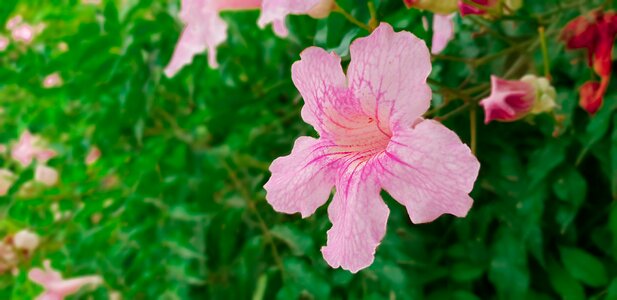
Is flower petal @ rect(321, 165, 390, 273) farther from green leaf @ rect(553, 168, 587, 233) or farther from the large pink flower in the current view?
green leaf @ rect(553, 168, 587, 233)

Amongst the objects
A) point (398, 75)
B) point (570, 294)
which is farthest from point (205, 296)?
point (398, 75)

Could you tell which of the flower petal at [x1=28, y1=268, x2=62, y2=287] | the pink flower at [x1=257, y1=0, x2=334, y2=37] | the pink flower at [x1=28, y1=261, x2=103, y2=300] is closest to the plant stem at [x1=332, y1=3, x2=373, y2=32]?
the pink flower at [x1=257, y1=0, x2=334, y2=37]

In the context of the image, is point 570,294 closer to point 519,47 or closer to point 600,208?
point 600,208

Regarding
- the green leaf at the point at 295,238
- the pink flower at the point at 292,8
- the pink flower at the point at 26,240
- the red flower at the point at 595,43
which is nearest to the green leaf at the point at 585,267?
the red flower at the point at 595,43

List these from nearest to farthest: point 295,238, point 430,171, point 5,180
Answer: point 430,171 < point 295,238 < point 5,180

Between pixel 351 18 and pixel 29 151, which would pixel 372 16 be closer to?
pixel 351 18

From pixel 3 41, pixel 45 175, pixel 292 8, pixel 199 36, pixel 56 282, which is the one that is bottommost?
pixel 56 282

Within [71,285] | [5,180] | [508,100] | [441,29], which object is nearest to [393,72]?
[508,100]
